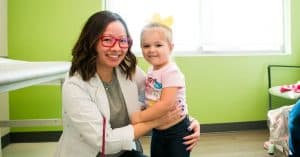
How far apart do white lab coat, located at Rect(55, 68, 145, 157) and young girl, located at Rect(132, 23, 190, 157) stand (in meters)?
0.22

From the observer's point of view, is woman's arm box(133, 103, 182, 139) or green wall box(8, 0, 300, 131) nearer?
woman's arm box(133, 103, 182, 139)

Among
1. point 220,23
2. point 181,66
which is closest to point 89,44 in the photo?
point 181,66

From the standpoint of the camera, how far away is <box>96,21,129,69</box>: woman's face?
1.14m

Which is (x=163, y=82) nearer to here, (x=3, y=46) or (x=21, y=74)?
(x=21, y=74)

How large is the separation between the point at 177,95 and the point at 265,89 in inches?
100

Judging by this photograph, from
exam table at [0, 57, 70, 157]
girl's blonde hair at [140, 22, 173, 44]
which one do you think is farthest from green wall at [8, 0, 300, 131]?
girl's blonde hair at [140, 22, 173, 44]

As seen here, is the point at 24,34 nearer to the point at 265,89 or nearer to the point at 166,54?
the point at 166,54

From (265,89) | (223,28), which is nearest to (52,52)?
(223,28)

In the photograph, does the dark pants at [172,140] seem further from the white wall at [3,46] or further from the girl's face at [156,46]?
the white wall at [3,46]

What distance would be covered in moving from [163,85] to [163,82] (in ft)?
0.05

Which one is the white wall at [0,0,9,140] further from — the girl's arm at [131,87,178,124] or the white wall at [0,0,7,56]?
the girl's arm at [131,87,178,124]

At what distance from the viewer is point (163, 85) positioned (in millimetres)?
1292

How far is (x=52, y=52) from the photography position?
312 cm

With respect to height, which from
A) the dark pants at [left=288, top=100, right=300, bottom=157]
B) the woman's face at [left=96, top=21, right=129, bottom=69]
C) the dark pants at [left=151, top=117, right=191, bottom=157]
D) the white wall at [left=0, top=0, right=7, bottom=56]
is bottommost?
the dark pants at [left=151, top=117, right=191, bottom=157]
